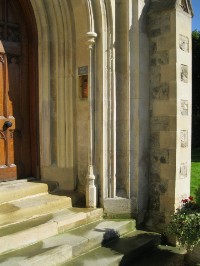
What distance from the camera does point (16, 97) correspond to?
481 centimetres

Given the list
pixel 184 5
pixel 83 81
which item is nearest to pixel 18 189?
pixel 83 81

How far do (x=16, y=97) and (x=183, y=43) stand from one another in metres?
2.59

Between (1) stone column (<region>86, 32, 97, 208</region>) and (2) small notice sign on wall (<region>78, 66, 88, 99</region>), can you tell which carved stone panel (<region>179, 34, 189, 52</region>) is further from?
(2) small notice sign on wall (<region>78, 66, 88, 99</region>)

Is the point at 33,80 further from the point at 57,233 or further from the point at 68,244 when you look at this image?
the point at 68,244

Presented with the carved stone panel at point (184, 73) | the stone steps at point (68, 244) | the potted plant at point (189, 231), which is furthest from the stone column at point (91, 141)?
the carved stone panel at point (184, 73)

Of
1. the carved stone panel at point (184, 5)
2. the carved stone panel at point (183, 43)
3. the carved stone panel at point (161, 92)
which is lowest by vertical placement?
the carved stone panel at point (161, 92)

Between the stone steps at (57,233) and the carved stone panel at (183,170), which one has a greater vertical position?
the carved stone panel at (183,170)

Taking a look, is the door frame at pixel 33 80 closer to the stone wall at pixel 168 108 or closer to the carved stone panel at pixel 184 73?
the stone wall at pixel 168 108

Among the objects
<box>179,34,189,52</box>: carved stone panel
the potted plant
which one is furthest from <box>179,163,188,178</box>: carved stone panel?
<box>179,34,189,52</box>: carved stone panel

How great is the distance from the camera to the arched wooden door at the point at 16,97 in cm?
463

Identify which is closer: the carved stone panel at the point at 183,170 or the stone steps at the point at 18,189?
the stone steps at the point at 18,189

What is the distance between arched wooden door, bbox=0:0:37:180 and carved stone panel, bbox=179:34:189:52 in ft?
7.31

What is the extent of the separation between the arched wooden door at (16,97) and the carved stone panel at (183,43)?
223cm

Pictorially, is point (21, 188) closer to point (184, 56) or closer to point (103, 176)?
point (103, 176)
